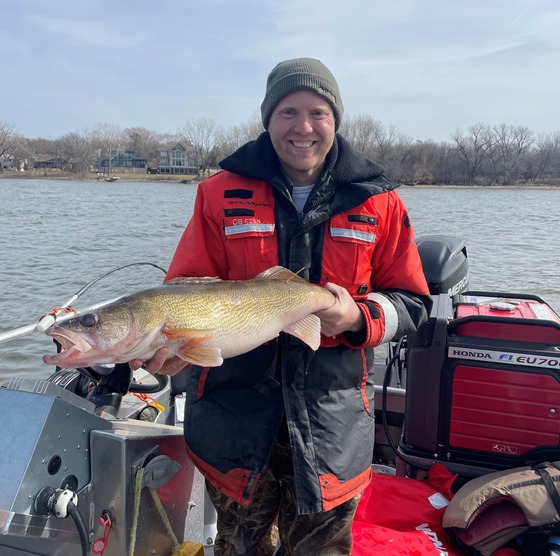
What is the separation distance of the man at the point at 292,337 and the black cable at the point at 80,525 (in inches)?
23.9

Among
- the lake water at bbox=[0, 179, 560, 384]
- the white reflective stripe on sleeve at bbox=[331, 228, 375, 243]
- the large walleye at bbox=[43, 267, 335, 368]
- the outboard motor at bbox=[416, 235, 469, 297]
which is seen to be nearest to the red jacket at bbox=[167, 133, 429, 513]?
the white reflective stripe on sleeve at bbox=[331, 228, 375, 243]

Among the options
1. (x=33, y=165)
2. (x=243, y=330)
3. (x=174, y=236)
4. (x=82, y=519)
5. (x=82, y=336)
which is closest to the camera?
(x=82, y=519)

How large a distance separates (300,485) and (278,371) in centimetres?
48

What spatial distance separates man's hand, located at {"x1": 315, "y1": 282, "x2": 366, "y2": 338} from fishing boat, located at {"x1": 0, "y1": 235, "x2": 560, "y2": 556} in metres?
0.87

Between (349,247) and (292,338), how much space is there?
0.48m

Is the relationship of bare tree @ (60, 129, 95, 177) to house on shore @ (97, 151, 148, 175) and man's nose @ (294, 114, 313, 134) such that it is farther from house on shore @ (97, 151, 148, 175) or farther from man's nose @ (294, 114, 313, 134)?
man's nose @ (294, 114, 313, 134)

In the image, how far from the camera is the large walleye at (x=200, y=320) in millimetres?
2133

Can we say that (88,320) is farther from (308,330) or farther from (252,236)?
(308,330)

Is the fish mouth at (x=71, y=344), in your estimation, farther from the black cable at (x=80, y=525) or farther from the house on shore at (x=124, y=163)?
the house on shore at (x=124, y=163)

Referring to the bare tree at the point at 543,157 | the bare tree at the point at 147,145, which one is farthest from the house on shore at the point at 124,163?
the bare tree at the point at 543,157

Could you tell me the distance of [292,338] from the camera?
7.75 feet

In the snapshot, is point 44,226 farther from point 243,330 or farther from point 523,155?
point 523,155

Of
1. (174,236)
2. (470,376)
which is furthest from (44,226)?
(470,376)

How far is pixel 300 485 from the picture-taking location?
2.20 metres
